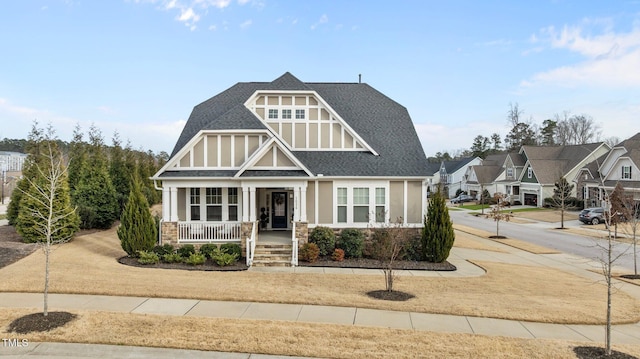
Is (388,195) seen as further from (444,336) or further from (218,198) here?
(444,336)

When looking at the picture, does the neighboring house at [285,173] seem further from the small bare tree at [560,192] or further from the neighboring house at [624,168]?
the small bare tree at [560,192]

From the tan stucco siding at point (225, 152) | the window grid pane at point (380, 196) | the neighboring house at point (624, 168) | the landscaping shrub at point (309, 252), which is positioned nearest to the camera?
the landscaping shrub at point (309, 252)

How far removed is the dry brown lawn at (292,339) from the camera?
7.59m

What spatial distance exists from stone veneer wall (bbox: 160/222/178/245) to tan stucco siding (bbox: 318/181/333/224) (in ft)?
20.3

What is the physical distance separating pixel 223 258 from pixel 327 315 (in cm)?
696

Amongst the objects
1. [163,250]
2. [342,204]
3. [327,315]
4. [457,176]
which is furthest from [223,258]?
[457,176]

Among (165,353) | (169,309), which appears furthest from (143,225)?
(165,353)

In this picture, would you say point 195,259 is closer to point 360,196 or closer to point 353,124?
point 360,196

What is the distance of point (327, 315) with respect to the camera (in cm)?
977

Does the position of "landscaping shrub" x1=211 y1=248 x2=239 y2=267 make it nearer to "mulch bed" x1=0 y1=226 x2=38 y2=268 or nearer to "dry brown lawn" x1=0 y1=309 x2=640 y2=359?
"dry brown lawn" x1=0 y1=309 x2=640 y2=359

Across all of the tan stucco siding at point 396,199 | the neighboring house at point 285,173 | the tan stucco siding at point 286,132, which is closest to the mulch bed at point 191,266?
the neighboring house at point 285,173

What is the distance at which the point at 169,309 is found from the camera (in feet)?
32.7

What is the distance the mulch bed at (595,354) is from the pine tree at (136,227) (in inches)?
574

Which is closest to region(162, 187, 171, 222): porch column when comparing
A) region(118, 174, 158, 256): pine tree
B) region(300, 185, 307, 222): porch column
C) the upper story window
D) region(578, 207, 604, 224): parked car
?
region(118, 174, 158, 256): pine tree
